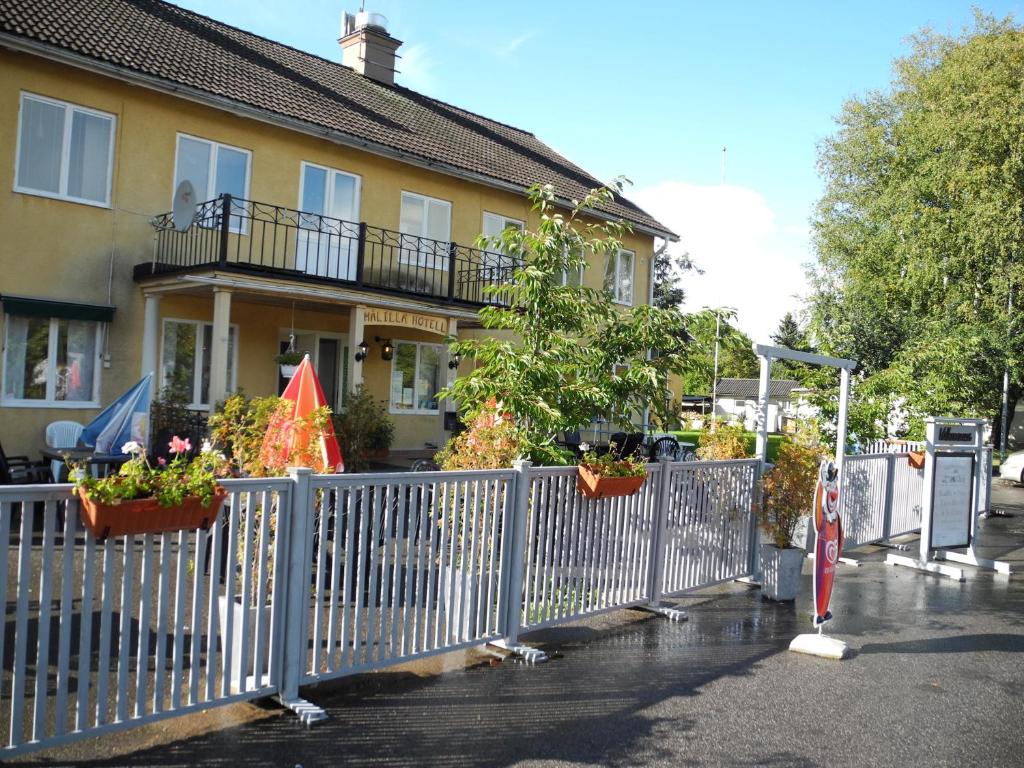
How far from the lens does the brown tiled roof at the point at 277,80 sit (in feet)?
43.8

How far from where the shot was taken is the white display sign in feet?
32.3

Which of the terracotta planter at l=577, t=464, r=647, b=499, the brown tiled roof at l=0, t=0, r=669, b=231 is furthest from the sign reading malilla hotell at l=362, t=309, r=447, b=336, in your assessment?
the terracotta planter at l=577, t=464, r=647, b=499

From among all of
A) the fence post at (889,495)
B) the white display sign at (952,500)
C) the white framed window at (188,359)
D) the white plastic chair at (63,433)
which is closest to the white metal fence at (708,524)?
the white display sign at (952,500)

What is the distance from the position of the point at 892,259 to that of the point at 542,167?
1618 cm

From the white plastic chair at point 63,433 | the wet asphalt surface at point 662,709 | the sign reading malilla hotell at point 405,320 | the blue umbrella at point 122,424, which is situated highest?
the sign reading malilla hotell at point 405,320

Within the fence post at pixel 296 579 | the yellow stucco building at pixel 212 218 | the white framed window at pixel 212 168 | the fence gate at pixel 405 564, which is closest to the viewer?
the fence post at pixel 296 579

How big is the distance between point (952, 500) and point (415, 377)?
11.9 meters

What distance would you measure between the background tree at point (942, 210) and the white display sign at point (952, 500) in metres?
12.9

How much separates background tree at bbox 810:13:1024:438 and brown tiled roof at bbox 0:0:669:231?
32.0 feet

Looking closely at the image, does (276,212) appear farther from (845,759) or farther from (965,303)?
(965,303)

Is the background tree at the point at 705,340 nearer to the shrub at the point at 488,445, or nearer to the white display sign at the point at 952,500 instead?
the shrub at the point at 488,445

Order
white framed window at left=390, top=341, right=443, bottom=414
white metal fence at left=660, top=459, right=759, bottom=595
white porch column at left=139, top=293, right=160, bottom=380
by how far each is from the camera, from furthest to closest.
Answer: white framed window at left=390, top=341, right=443, bottom=414
white porch column at left=139, top=293, right=160, bottom=380
white metal fence at left=660, top=459, right=759, bottom=595

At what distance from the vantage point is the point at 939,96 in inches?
1211

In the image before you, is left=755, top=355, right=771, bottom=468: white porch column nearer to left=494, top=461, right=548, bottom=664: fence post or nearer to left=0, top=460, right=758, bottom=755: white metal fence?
left=0, top=460, right=758, bottom=755: white metal fence
